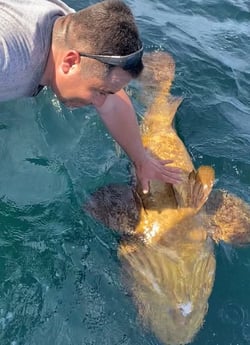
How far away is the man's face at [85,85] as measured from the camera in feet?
12.6

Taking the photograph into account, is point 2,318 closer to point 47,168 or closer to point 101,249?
point 101,249

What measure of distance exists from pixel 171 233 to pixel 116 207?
2.06 ft

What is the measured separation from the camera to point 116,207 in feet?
16.4

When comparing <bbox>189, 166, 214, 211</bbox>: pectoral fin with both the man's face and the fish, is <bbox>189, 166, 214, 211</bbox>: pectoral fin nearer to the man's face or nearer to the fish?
the fish

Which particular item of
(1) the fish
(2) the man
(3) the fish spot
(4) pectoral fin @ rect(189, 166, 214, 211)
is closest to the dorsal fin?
(1) the fish

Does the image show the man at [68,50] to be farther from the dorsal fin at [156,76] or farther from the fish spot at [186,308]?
the dorsal fin at [156,76]

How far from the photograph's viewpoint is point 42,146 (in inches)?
220

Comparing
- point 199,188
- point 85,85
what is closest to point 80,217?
point 199,188

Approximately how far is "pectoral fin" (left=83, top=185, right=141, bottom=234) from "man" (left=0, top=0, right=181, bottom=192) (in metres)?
1.19

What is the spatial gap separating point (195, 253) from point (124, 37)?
2037mm

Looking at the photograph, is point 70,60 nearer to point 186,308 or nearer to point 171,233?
point 171,233

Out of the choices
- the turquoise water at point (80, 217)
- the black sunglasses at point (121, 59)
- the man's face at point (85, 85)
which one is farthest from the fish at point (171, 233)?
the black sunglasses at point (121, 59)

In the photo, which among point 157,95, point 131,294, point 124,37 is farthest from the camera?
point 157,95

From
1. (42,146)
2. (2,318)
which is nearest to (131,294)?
(2,318)
